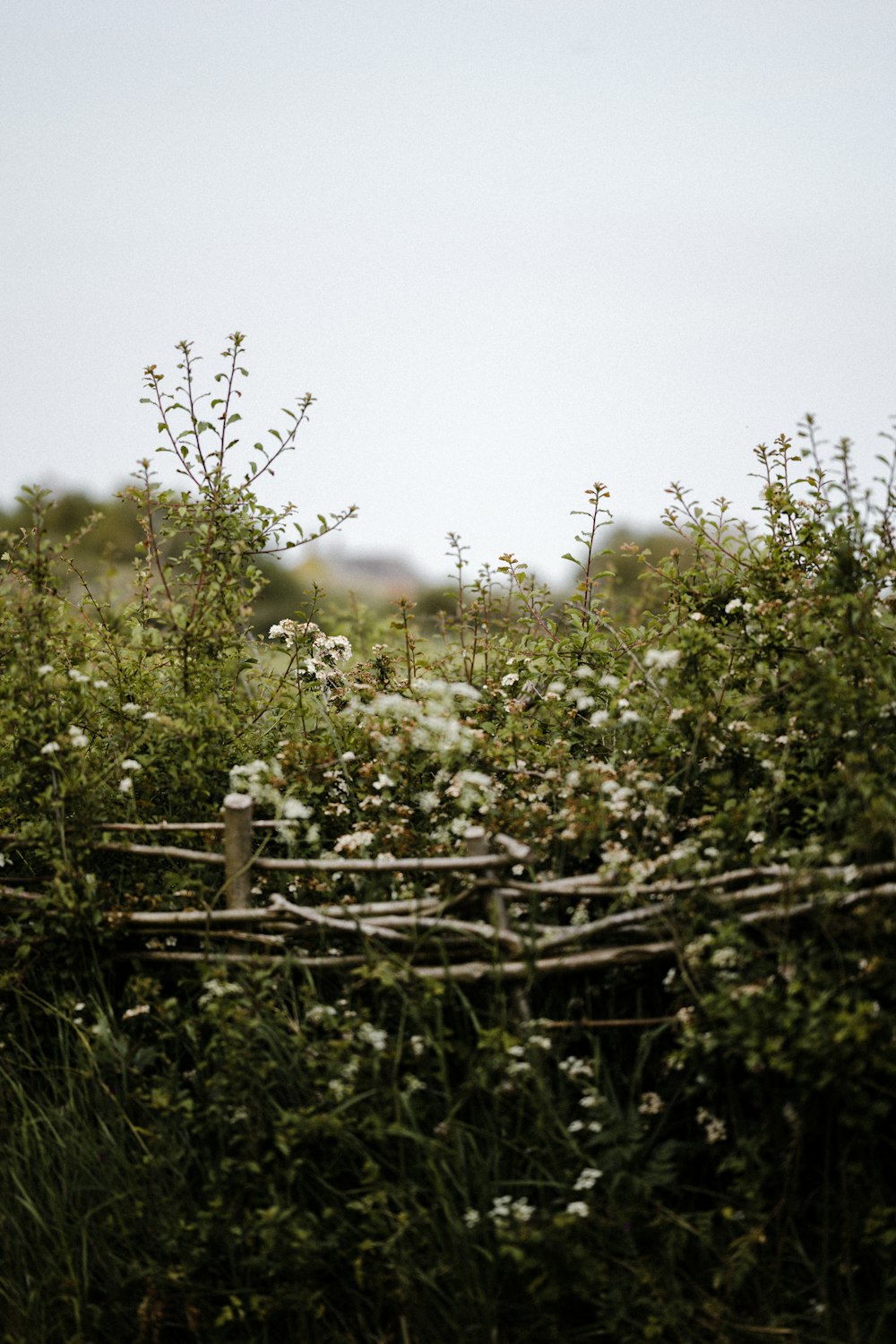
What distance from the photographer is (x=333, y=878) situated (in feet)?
10.6

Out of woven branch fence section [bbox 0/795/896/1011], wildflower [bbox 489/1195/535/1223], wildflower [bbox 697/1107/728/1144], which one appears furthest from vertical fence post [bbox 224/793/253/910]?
wildflower [bbox 697/1107/728/1144]

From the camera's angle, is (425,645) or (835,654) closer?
(835,654)

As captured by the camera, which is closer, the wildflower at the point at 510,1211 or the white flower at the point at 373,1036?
the wildflower at the point at 510,1211

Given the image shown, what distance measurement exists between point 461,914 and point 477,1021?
40 centimetres

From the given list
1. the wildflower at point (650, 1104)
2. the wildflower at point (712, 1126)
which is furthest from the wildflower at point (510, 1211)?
the wildflower at point (712, 1126)

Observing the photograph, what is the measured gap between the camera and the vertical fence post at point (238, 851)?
9.98 ft

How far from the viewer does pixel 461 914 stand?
3.01m

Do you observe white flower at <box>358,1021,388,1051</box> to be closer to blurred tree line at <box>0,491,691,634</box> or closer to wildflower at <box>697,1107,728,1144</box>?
wildflower at <box>697,1107,728,1144</box>

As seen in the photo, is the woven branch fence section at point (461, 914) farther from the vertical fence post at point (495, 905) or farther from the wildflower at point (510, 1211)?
the wildflower at point (510, 1211)

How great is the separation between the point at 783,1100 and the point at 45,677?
268 cm

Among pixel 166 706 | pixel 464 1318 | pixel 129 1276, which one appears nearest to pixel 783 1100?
pixel 464 1318

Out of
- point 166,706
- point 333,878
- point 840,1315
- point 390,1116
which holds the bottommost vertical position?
Result: point 840,1315

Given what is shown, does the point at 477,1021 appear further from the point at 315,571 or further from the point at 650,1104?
the point at 315,571

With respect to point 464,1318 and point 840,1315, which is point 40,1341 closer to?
point 464,1318
